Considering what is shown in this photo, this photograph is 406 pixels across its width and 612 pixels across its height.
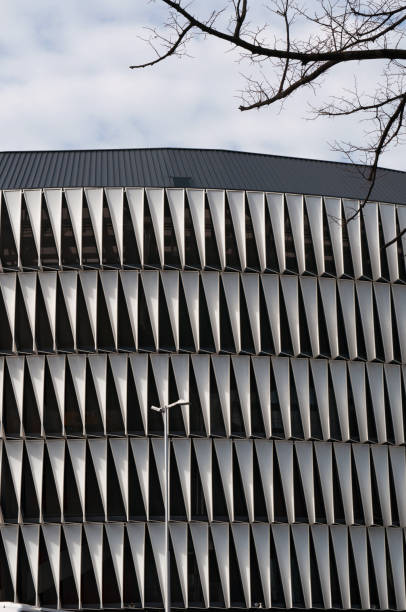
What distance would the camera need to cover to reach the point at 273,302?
43.9m

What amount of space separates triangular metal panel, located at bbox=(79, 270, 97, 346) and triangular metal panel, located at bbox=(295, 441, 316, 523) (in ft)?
39.1

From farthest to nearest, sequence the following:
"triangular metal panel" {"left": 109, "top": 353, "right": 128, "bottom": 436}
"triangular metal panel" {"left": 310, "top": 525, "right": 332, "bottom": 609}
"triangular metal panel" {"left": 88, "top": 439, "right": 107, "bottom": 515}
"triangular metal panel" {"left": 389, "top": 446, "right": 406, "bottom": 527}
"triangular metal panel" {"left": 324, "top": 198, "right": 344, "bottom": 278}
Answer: "triangular metal panel" {"left": 324, "top": 198, "right": 344, "bottom": 278} → "triangular metal panel" {"left": 389, "top": 446, "right": 406, "bottom": 527} → "triangular metal panel" {"left": 310, "top": 525, "right": 332, "bottom": 609} → "triangular metal panel" {"left": 109, "top": 353, "right": 128, "bottom": 436} → "triangular metal panel" {"left": 88, "top": 439, "right": 107, "bottom": 515}

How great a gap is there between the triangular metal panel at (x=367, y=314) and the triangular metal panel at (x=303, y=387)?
3.59 metres

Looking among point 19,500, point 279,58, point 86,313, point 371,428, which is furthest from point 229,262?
point 279,58

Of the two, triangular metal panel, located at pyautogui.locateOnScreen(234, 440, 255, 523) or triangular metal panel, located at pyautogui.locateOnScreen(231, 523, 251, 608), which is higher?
triangular metal panel, located at pyautogui.locateOnScreen(234, 440, 255, 523)

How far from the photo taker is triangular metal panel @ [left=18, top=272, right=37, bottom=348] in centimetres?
4231

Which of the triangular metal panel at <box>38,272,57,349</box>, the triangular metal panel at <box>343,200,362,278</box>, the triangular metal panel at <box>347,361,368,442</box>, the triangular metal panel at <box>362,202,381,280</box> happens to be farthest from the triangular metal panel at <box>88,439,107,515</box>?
the triangular metal panel at <box>362,202,381,280</box>

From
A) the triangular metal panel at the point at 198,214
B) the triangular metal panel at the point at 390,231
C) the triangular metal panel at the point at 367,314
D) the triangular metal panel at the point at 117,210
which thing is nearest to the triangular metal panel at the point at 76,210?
the triangular metal panel at the point at 117,210

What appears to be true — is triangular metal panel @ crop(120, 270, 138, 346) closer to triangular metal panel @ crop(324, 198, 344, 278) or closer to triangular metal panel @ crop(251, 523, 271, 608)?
triangular metal panel @ crop(324, 198, 344, 278)

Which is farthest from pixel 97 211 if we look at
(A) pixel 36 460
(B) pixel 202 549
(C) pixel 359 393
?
(B) pixel 202 549

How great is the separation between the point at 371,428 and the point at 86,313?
634 inches

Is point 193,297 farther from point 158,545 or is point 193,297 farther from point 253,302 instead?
point 158,545

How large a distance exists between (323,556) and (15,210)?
926 inches

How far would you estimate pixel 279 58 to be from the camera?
8203 millimetres
